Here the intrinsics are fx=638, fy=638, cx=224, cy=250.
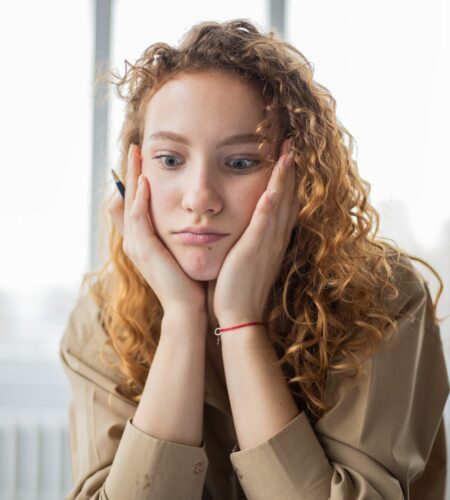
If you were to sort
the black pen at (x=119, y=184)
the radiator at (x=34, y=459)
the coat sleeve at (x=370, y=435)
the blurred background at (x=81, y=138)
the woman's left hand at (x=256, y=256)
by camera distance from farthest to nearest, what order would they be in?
1. the blurred background at (x=81, y=138)
2. the radiator at (x=34, y=459)
3. the black pen at (x=119, y=184)
4. the woman's left hand at (x=256, y=256)
5. the coat sleeve at (x=370, y=435)

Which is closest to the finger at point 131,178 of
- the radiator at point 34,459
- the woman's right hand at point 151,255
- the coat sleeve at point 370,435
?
the woman's right hand at point 151,255

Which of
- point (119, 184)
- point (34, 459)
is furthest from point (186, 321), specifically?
point (34, 459)

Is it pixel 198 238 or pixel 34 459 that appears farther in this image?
pixel 34 459

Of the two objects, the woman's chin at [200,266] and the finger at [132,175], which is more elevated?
the finger at [132,175]

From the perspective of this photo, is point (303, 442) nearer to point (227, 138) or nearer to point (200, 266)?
point (200, 266)

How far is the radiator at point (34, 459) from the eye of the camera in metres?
2.13

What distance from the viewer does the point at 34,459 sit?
2.15 metres

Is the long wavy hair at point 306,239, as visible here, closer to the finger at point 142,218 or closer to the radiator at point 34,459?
the finger at point 142,218

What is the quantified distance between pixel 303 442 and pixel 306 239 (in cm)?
38

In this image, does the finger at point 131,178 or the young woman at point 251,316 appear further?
the finger at point 131,178

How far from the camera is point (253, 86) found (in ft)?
3.70

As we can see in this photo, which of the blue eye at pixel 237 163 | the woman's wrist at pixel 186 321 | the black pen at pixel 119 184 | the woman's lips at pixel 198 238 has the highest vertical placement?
the blue eye at pixel 237 163

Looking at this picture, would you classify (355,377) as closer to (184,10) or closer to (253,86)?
(253,86)

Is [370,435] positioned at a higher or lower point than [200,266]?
lower
